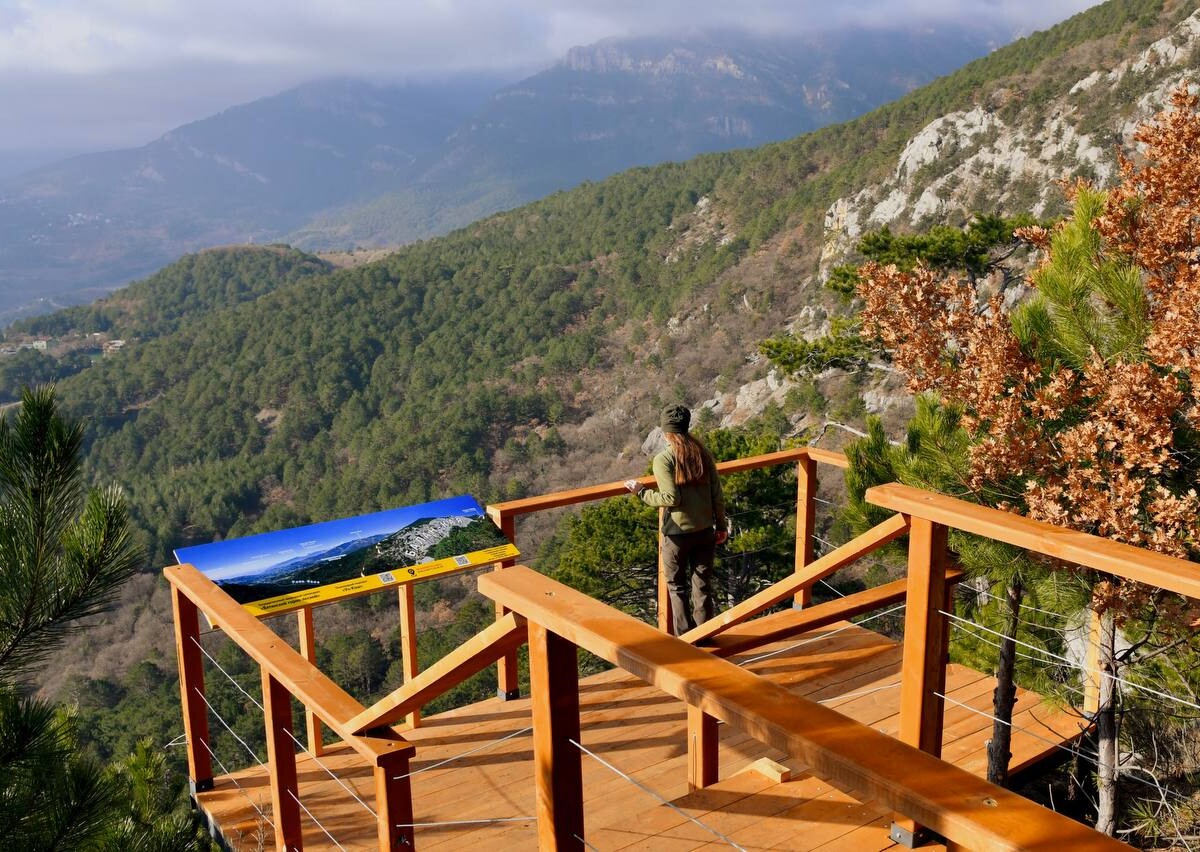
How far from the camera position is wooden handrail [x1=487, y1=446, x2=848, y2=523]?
3.98 meters

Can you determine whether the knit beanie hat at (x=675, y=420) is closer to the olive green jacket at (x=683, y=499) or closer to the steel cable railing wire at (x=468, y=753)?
the olive green jacket at (x=683, y=499)

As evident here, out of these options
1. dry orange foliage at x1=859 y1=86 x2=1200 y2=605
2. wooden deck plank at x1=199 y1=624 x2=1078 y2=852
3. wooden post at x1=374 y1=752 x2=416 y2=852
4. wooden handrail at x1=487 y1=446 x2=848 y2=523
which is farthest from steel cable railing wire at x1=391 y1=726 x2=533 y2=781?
dry orange foliage at x1=859 y1=86 x2=1200 y2=605

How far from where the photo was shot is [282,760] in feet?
7.82

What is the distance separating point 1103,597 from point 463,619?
62.4ft

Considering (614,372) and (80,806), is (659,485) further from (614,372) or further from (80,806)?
(614,372)

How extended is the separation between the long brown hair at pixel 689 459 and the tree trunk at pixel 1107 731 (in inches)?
56.3

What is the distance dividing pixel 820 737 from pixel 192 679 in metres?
2.68

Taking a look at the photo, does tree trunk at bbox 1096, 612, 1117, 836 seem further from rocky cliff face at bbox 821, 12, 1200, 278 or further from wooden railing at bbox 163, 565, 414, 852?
rocky cliff face at bbox 821, 12, 1200, 278

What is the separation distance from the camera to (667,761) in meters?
3.22

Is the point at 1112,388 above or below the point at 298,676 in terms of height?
above

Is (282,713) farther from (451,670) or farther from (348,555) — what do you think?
(348,555)

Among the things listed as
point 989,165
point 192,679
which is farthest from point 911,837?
point 989,165

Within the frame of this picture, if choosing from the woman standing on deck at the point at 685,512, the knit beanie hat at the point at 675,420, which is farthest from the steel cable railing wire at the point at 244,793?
the knit beanie hat at the point at 675,420

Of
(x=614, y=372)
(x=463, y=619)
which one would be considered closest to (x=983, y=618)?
(x=463, y=619)
